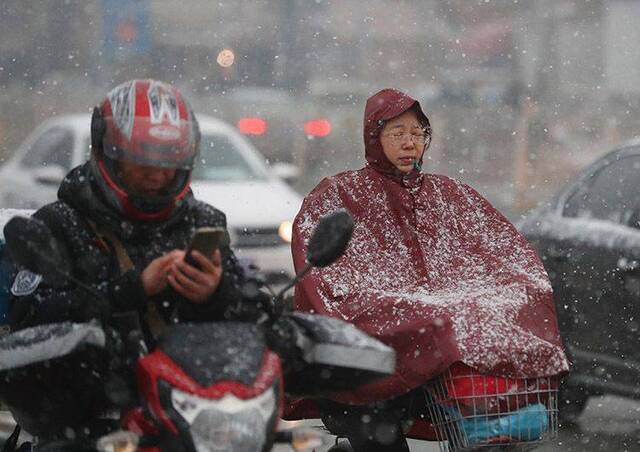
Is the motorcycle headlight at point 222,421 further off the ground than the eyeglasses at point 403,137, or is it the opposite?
the eyeglasses at point 403,137

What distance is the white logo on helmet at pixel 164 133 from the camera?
177 inches

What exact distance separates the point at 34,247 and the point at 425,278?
2.18 m

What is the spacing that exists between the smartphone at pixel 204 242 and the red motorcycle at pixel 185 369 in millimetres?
190

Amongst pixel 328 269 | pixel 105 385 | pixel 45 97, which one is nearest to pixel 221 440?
pixel 105 385

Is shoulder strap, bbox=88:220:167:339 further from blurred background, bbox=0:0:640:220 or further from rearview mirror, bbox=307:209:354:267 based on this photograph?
blurred background, bbox=0:0:640:220

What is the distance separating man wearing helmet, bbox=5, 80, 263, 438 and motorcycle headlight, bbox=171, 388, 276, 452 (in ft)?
1.47

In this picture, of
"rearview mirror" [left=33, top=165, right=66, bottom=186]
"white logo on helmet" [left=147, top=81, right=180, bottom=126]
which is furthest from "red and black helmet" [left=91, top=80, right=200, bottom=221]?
"rearview mirror" [left=33, top=165, right=66, bottom=186]

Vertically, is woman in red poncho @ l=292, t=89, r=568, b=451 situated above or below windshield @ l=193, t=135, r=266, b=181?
above

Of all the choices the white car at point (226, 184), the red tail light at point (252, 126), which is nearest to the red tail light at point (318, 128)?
the red tail light at point (252, 126)

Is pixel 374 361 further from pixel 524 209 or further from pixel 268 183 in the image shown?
pixel 524 209

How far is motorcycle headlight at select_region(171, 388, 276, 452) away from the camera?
12.8 feet

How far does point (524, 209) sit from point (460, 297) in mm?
22247

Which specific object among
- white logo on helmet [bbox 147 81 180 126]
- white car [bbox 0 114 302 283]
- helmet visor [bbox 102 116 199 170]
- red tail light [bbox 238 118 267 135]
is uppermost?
white logo on helmet [bbox 147 81 180 126]

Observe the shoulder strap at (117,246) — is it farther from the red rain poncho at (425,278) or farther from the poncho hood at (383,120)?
the poncho hood at (383,120)
